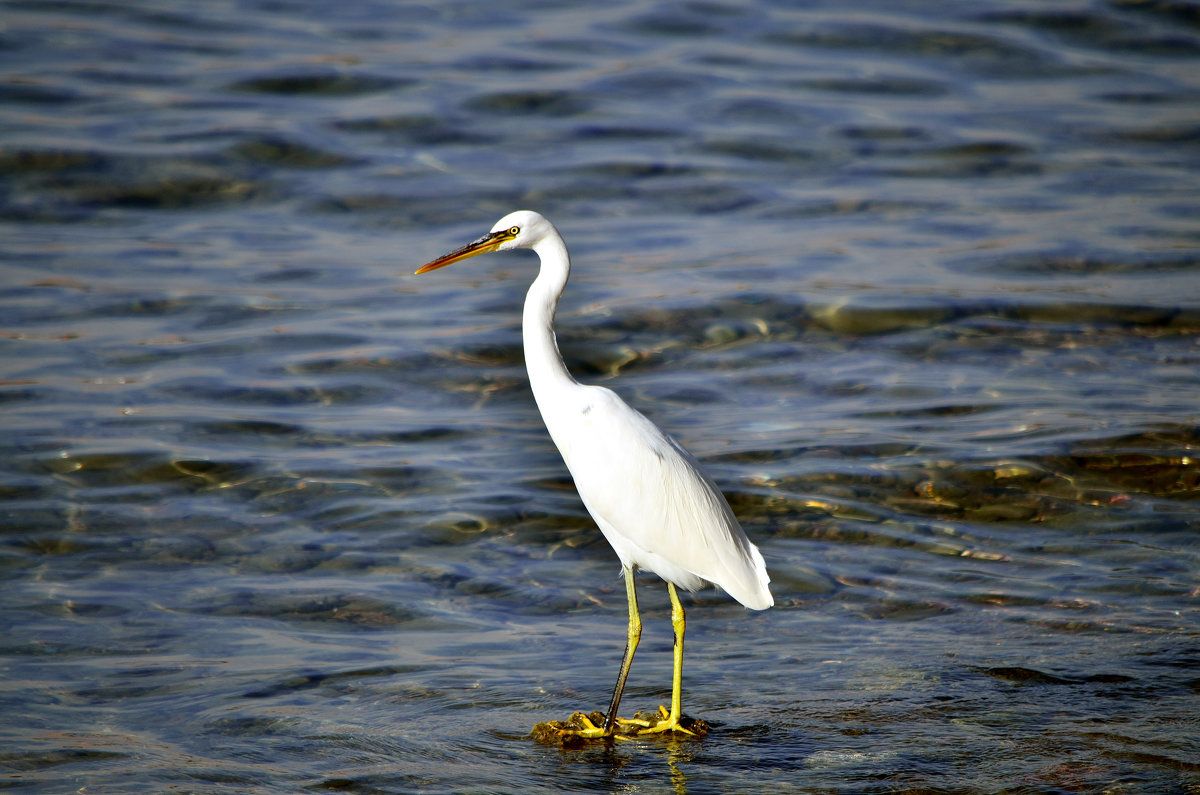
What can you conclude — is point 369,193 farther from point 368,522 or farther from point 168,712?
point 168,712

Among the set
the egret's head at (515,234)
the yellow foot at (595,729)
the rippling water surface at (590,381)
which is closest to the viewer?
the yellow foot at (595,729)

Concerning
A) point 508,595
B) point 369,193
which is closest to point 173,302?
point 369,193

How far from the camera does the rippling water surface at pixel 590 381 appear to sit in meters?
4.18

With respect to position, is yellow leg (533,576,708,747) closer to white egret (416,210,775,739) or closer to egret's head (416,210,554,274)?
white egret (416,210,775,739)

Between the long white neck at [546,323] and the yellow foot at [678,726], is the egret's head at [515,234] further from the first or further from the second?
the yellow foot at [678,726]

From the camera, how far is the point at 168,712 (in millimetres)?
4348

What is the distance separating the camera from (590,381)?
316 inches

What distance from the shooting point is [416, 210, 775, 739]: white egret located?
423cm

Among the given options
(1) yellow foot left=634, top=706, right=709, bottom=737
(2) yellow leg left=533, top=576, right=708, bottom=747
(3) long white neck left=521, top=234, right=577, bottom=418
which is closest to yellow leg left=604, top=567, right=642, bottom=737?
(2) yellow leg left=533, top=576, right=708, bottom=747

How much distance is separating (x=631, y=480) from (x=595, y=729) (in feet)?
2.66

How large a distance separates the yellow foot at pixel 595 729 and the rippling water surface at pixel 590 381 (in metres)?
0.06

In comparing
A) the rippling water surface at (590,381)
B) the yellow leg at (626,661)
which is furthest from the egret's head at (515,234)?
the rippling water surface at (590,381)

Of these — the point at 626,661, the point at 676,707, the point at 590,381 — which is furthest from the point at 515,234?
the point at 590,381

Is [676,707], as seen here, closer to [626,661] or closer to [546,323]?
[626,661]
